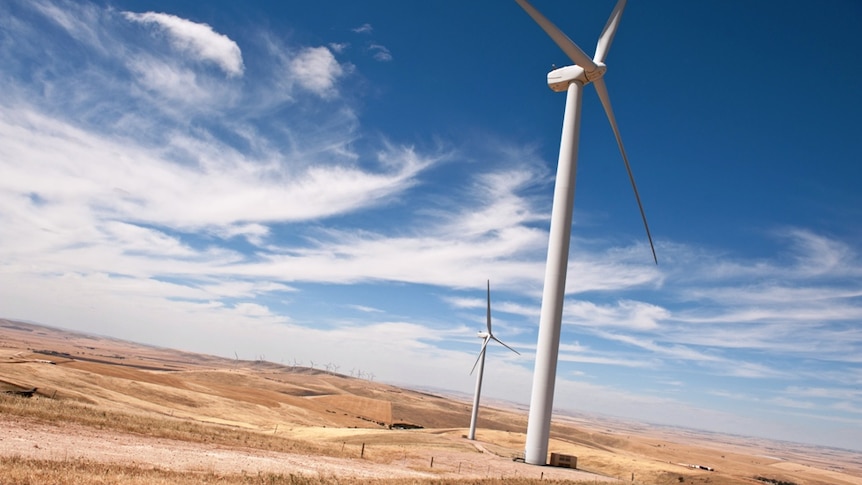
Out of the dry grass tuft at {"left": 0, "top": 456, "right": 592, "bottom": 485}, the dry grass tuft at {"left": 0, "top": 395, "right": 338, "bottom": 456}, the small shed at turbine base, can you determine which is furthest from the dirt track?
the small shed at turbine base

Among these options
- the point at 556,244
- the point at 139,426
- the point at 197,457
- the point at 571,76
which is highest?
the point at 571,76

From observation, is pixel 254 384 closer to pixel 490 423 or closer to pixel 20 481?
pixel 490 423

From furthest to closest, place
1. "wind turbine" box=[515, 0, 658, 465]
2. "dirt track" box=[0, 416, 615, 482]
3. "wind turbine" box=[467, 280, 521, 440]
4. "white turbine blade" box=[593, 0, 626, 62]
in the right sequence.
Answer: "wind turbine" box=[467, 280, 521, 440], "white turbine blade" box=[593, 0, 626, 62], "wind turbine" box=[515, 0, 658, 465], "dirt track" box=[0, 416, 615, 482]

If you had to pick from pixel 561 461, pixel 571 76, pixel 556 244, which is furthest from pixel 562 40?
pixel 561 461

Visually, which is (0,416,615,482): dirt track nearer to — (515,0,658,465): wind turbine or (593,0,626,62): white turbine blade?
(515,0,658,465): wind turbine

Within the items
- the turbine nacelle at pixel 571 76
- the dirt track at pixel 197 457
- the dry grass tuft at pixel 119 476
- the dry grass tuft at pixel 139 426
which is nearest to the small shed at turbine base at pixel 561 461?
the dirt track at pixel 197 457

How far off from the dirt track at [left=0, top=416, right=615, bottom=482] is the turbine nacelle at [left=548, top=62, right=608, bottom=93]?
91.4ft

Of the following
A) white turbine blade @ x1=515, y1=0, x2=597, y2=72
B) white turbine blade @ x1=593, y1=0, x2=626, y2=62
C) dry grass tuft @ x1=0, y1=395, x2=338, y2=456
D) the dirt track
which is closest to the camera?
the dirt track

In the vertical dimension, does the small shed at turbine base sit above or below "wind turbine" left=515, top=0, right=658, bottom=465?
below

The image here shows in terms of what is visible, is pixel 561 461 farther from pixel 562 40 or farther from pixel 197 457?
pixel 562 40

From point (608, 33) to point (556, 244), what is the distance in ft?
63.6

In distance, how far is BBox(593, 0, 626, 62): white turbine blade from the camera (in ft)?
139

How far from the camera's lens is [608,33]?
141 ft

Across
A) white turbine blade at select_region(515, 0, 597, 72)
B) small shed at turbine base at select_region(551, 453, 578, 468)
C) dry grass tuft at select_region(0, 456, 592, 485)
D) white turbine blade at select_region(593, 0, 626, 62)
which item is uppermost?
white turbine blade at select_region(593, 0, 626, 62)
